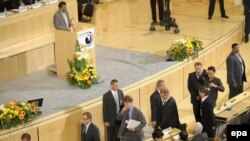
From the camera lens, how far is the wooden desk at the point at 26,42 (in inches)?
598

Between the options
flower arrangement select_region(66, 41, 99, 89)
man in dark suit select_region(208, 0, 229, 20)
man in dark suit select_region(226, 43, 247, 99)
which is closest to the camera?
flower arrangement select_region(66, 41, 99, 89)

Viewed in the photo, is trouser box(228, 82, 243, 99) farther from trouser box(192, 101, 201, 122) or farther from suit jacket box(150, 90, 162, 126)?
suit jacket box(150, 90, 162, 126)

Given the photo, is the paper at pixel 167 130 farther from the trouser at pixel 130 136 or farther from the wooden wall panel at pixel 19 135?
the wooden wall panel at pixel 19 135

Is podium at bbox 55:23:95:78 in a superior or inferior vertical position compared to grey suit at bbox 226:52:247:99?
superior

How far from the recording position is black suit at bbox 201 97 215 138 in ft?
42.1

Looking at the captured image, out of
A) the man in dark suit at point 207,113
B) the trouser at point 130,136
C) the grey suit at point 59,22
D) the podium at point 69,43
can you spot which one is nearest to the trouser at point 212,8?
the podium at point 69,43

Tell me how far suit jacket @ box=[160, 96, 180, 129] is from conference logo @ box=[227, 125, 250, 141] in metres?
1.56

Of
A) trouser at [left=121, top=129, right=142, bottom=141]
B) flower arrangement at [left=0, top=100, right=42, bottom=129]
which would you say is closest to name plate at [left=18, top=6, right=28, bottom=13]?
flower arrangement at [left=0, top=100, right=42, bottom=129]

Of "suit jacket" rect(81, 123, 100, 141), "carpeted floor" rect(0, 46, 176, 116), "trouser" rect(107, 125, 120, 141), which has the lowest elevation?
"trouser" rect(107, 125, 120, 141)

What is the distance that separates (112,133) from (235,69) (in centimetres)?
305

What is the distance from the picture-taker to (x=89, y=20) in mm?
18469

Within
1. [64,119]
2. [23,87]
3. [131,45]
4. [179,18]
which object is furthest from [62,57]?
[179,18]

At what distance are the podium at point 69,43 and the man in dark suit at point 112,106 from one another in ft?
5.48

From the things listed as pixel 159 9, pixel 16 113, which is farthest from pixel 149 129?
pixel 159 9
